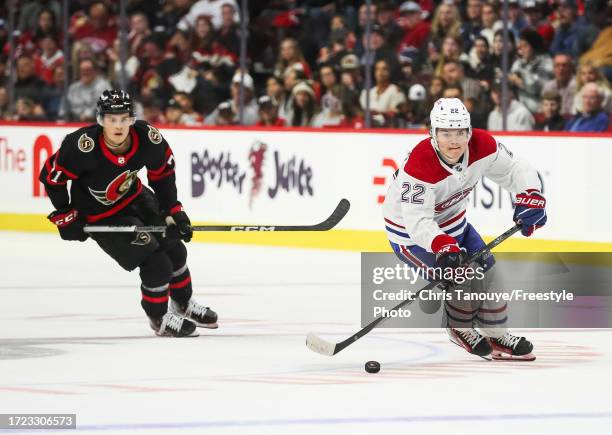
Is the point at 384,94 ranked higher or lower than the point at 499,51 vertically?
lower

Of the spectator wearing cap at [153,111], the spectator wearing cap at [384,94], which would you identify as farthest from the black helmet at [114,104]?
the spectator wearing cap at [153,111]

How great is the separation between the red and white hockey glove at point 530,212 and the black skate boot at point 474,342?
0.46m

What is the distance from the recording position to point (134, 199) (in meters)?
7.18

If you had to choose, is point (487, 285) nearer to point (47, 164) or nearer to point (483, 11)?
point (47, 164)

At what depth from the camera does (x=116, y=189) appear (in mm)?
7004

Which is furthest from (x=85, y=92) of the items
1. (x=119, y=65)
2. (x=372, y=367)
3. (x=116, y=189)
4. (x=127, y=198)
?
(x=372, y=367)

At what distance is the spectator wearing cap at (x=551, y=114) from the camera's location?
34.4 ft

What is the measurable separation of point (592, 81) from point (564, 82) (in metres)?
0.24

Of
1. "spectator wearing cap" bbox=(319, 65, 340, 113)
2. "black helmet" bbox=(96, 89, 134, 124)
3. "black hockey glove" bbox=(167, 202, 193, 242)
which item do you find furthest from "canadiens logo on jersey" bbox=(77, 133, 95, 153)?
"spectator wearing cap" bbox=(319, 65, 340, 113)

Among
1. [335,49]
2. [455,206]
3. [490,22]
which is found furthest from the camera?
[335,49]

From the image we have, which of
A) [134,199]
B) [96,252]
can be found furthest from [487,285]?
[96,252]

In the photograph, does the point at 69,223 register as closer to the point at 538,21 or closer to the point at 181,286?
the point at 181,286

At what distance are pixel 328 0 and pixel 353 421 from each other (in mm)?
7937

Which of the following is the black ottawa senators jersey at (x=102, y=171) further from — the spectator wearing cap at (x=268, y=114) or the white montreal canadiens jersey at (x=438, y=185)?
the spectator wearing cap at (x=268, y=114)
